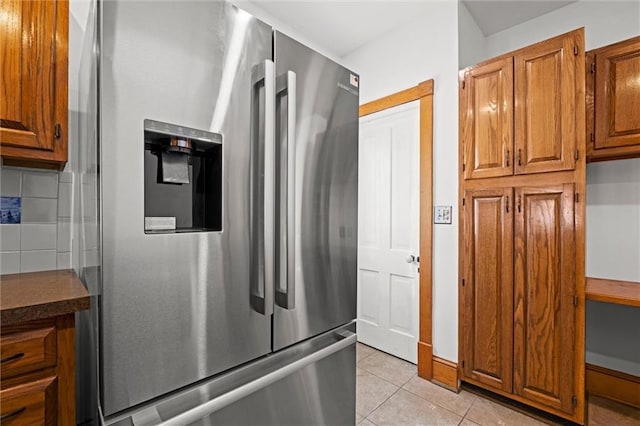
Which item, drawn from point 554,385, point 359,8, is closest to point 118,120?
point 359,8

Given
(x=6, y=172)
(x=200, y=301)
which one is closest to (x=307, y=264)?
(x=200, y=301)

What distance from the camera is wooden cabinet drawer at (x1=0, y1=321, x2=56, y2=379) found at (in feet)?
2.52

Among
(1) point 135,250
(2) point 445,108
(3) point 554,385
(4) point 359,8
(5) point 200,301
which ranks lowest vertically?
(3) point 554,385

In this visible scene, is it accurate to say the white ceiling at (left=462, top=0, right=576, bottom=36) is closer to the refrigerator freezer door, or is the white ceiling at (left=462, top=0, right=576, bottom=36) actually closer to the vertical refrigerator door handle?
the refrigerator freezer door

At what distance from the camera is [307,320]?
48.1 inches

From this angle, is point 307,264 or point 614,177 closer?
point 307,264

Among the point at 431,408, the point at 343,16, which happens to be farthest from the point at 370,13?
the point at 431,408

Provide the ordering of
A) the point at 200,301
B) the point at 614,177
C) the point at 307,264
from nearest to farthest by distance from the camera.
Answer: the point at 200,301
the point at 307,264
the point at 614,177

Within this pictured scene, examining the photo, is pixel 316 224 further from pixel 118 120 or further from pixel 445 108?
pixel 445 108

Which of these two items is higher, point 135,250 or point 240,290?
point 135,250

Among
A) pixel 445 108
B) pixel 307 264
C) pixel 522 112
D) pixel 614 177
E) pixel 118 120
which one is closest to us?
pixel 118 120

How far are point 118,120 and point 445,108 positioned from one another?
7.33 feet

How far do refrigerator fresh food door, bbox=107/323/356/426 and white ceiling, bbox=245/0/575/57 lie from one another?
239cm

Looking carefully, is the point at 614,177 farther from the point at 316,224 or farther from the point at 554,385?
the point at 316,224
